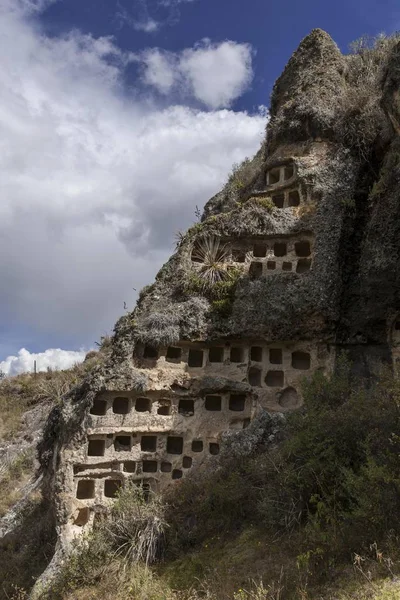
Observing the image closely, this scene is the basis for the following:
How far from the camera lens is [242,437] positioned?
13.5 metres

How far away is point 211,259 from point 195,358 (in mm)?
2916

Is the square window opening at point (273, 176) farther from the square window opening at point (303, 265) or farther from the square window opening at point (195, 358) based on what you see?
the square window opening at point (195, 358)

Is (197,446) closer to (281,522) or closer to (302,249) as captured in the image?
(281,522)

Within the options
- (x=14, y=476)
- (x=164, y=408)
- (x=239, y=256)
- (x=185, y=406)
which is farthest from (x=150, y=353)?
(x=14, y=476)

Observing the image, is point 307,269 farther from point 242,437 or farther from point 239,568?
point 239,568

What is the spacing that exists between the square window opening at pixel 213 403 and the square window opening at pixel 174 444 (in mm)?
1148

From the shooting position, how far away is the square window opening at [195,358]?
15586mm

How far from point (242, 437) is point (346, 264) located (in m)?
5.62

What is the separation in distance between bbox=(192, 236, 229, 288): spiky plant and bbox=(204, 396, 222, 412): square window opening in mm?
3086

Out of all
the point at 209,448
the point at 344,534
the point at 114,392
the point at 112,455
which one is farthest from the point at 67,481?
the point at 344,534

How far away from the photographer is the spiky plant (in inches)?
631

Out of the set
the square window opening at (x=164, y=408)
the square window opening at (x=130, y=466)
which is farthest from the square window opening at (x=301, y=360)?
the square window opening at (x=130, y=466)

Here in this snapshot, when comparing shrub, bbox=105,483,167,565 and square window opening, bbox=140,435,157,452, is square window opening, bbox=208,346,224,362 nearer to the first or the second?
square window opening, bbox=140,435,157,452

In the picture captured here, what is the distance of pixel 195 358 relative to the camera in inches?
617
